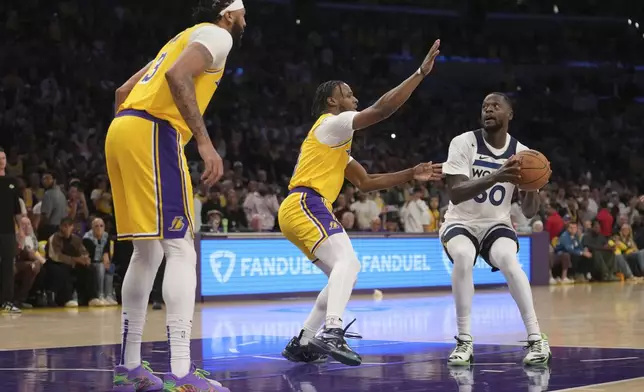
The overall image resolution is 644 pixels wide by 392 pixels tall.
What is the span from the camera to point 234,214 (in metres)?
17.9

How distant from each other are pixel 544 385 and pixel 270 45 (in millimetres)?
22590

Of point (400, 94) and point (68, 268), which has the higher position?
point (400, 94)

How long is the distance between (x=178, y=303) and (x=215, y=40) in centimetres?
145

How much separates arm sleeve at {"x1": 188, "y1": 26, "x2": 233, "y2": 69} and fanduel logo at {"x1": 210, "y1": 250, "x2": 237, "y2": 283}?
10.5 meters

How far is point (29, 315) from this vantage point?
44.3 feet

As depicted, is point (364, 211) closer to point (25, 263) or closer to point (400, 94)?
point (25, 263)

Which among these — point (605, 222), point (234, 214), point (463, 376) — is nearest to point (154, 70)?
point (463, 376)

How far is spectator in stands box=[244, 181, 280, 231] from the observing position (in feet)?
60.8

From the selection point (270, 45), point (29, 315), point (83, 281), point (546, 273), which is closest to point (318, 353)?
point (29, 315)

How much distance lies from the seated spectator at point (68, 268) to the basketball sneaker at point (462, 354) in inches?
350

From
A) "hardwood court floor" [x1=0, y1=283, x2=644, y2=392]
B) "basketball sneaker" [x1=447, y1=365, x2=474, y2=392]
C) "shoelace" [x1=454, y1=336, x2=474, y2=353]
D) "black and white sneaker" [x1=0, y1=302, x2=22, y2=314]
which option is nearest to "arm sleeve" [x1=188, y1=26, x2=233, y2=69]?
"hardwood court floor" [x1=0, y1=283, x2=644, y2=392]

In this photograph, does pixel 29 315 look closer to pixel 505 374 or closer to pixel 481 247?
pixel 481 247

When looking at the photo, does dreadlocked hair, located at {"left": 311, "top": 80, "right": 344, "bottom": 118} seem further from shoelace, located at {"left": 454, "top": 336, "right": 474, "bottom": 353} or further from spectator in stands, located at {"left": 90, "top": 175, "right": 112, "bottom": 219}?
spectator in stands, located at {"left": 90, "top": 175, "right": 112, "bottom": 219}

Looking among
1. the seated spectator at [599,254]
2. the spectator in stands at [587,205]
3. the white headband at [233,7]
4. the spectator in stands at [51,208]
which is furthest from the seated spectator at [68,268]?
the spectator in stands at [587,205]
